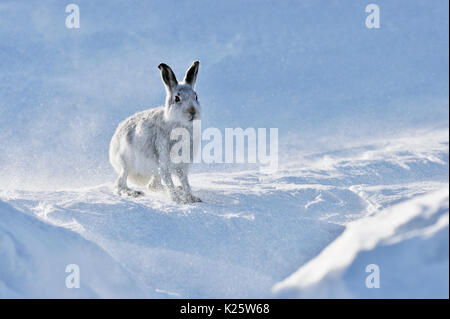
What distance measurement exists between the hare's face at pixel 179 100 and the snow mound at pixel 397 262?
4215 mm

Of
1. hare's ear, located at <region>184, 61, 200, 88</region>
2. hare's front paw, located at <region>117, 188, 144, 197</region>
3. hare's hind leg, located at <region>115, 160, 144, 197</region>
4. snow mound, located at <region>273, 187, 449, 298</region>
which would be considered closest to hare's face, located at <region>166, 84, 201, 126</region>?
Result: hare's ear, located at <region>184, 61, 200, 88</region>

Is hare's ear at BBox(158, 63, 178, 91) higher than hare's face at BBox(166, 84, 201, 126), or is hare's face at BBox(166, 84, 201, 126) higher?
hare's ear at BBox(158, 63, 178, 91)

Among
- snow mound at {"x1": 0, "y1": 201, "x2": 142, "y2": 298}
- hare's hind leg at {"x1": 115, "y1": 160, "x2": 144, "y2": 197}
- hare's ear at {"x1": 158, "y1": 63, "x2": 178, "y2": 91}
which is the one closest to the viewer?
snow mound at {"x1": 0, "y1": 201, "x2": 142, "y2": 298}

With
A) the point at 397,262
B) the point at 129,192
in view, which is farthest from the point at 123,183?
the point at 397,262

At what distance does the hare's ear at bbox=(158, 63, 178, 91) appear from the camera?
25.8 ft

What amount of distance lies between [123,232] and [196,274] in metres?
1.36

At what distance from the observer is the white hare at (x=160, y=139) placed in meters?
7.80

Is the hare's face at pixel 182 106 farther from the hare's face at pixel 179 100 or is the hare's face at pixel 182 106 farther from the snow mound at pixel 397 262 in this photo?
the snow mound at pixel 397 262

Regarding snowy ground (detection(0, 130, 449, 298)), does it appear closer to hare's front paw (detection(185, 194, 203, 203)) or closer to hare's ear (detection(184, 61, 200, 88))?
hare's front paw (detection(185, 194, 203, 203))

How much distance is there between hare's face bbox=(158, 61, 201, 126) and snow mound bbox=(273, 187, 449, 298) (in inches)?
166

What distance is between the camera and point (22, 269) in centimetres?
493

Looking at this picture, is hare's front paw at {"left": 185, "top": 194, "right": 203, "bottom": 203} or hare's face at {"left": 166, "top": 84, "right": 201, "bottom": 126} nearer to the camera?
hare's face at {"left": 166, "top": 84, "right": 201, "bottom": 126}

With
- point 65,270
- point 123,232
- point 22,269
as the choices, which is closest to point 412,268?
point 65,270

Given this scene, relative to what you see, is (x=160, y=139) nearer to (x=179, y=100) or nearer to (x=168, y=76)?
(x=179, y=100)
